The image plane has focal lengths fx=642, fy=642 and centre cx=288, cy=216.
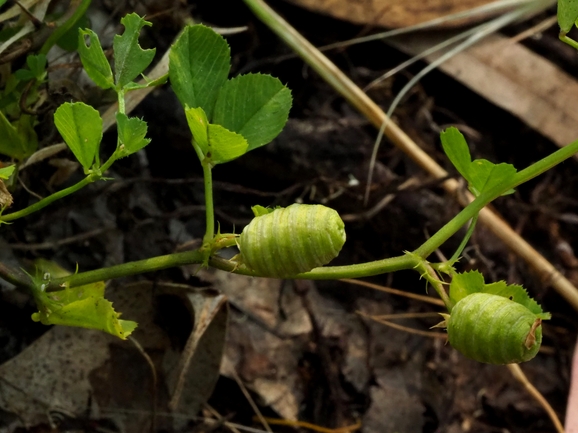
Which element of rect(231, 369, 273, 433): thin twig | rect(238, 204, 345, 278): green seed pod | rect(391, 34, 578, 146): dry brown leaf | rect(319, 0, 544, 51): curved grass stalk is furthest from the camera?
rect(391, 34, 578, 146): dry brown leaf

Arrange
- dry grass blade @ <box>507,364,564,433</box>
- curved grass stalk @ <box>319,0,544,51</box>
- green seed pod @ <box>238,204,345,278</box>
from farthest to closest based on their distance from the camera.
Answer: curved grass stalk @ <box>319,0,544,51</box>
dry grass blade @ <box>507,364,564,433</box>
green seed pod @ <box>238,204,345,278</box>

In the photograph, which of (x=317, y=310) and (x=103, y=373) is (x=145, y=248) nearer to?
(x=103, y=373)

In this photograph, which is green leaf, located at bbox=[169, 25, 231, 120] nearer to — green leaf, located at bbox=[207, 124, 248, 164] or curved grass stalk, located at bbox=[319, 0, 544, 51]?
green leaf, located at bbox=[207, 124, 248, 164]

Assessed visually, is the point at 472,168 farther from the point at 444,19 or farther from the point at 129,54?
the point at 444,19

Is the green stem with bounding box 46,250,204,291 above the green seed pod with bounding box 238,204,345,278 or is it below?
below

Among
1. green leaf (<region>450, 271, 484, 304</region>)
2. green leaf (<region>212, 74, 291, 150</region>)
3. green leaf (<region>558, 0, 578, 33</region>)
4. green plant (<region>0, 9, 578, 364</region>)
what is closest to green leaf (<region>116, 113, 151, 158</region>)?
green plant (<region>0, 9, 578, 364</region>)

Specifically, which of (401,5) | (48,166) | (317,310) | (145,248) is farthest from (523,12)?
(48,166)

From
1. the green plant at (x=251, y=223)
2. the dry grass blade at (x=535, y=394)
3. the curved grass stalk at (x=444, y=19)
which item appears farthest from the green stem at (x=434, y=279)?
the curved grass stalk at (x=444, y=19)
